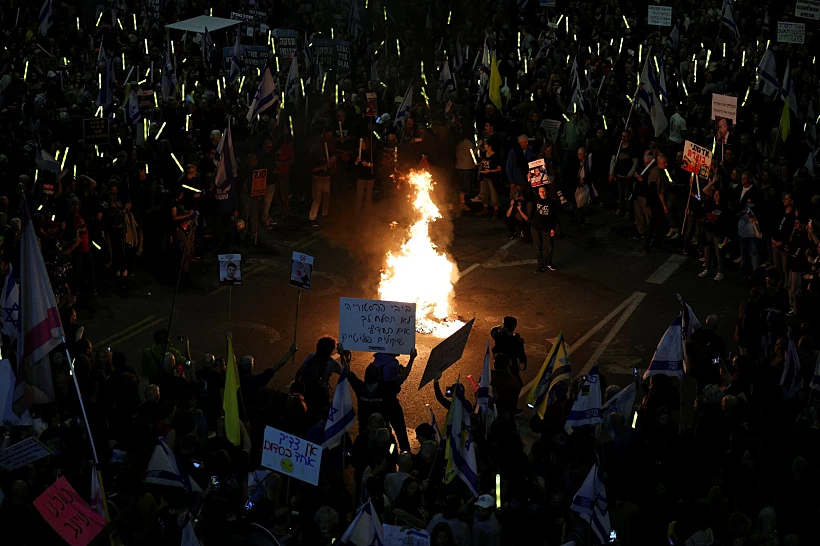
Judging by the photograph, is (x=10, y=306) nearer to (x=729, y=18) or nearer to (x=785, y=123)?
(x=785, y=123)

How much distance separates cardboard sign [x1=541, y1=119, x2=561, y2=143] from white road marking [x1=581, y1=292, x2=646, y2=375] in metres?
6.53

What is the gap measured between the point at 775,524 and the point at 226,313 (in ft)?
34.1

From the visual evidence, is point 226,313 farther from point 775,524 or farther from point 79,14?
point 79,14

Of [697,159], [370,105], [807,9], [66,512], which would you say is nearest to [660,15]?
[807,9]

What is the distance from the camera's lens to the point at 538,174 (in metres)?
20.5

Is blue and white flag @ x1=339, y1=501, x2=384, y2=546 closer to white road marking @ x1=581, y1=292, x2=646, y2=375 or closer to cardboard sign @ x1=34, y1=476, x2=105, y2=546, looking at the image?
cardboard sign @ x1=34, y1=476, x2=105, y2=546

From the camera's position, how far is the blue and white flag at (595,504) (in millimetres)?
10594

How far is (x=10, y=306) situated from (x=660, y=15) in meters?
22.5

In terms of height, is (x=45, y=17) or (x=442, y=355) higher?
(x=45, y=17)

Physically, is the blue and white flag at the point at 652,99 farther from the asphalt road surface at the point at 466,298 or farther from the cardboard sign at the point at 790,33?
the cardboard sign at the point at 790,33

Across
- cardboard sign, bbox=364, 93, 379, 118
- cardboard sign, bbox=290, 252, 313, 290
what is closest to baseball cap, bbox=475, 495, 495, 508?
cardboard sign, bbox=290, 252, 313, 290

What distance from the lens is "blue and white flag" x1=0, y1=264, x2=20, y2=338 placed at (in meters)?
14.6

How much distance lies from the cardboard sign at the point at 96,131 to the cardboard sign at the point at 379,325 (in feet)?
33.4

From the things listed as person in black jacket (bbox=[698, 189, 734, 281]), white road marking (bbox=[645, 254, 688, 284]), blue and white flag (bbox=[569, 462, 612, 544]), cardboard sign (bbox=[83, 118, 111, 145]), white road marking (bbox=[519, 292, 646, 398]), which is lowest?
white road marking (bbox=[645, 254, 688, 284])
